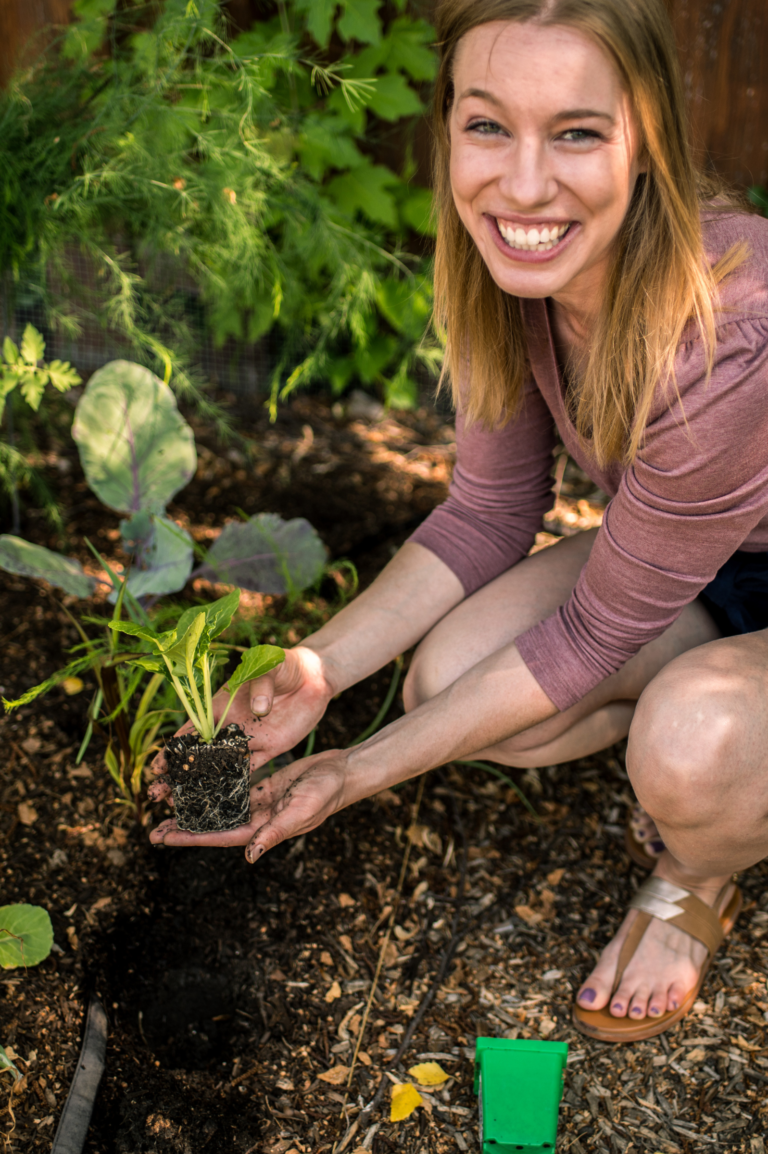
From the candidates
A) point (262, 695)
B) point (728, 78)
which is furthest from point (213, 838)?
point (728, 78)

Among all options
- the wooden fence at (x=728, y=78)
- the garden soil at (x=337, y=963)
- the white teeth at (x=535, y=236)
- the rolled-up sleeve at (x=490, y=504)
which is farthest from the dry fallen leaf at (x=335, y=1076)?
the wooden fence at (x=728, y=78)

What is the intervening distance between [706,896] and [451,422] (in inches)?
78.5

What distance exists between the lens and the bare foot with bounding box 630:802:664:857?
1.73m

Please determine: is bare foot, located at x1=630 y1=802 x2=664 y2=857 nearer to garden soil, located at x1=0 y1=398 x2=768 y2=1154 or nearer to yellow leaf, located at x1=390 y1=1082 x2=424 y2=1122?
garden soil, located at x1=0 y1=398 x2=768 y2=1154

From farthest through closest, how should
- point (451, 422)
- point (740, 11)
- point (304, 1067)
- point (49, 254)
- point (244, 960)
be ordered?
point (451, 422) < point (740, 11) < point (49, 254) < point (244, 960) < point (304, 1067)

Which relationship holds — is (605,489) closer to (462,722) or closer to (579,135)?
(462,722)

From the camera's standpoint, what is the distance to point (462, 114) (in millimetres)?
1161

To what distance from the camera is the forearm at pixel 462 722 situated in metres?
1.38

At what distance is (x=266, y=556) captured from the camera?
1.96m

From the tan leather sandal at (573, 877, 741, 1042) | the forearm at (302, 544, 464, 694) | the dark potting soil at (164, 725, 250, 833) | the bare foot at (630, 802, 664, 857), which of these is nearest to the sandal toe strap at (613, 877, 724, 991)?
the tan leather sandal at (573, 877, 741, 1042)

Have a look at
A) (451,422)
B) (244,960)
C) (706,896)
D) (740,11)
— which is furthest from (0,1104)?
(740,11)

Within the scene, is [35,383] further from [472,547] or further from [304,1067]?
[304,1067]

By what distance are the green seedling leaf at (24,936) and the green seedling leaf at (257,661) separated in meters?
0.48

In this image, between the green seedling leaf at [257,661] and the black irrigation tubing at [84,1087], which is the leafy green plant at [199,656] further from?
the black irrigation tubing at [84,1087]
